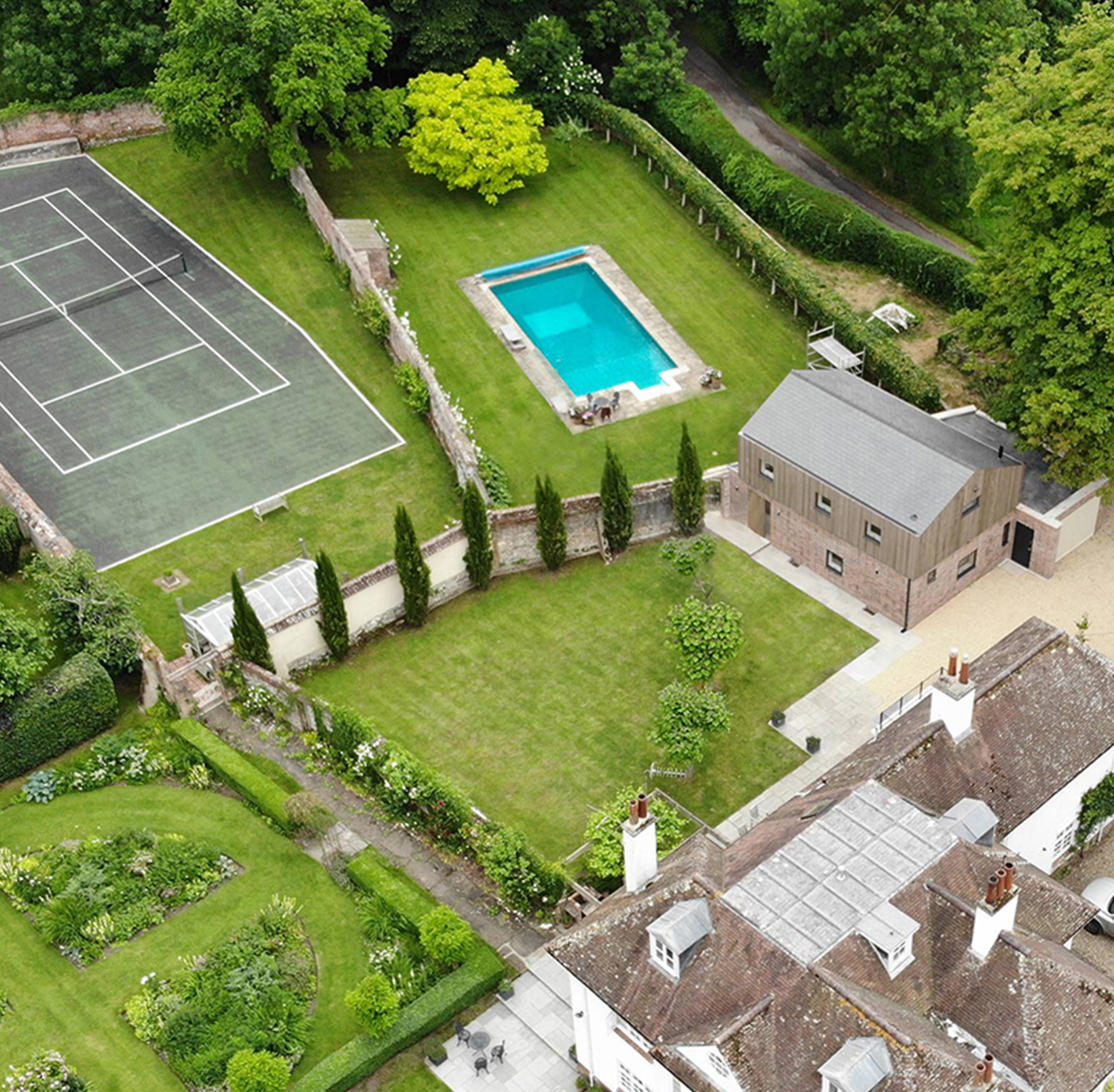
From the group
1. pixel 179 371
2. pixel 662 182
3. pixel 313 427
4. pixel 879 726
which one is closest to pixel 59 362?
pixel 179 371

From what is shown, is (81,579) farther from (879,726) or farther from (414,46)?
(414,46)

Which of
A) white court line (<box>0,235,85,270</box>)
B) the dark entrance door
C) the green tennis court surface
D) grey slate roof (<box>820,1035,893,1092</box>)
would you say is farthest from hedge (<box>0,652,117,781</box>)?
the dark entrance door

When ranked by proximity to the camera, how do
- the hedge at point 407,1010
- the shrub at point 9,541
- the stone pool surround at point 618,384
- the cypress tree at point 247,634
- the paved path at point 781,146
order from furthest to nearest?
the paved path at point 781,146 < the stone pool surround at point 618,384 < the shrub at point 9,541 < the cypress tree at point 247,634 < the hedge at point 407,1010

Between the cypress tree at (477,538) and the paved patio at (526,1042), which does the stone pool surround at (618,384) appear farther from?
the paved patio at (526,1042)

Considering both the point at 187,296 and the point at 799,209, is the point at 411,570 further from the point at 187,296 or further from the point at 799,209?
the point at 799,209

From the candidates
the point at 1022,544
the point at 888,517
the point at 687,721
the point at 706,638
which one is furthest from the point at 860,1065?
the point at 1022,544

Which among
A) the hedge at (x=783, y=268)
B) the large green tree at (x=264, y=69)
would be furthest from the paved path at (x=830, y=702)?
the large green tree at (x=264, y=69)
